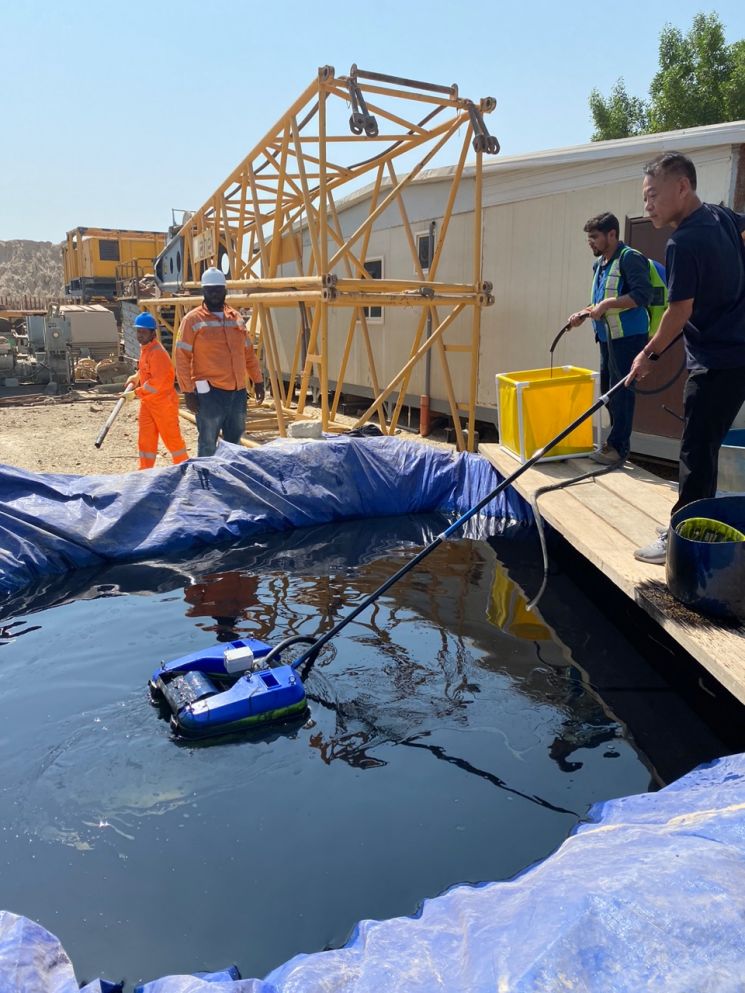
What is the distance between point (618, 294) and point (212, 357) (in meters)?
3.47

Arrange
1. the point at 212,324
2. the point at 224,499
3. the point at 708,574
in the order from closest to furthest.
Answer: the point at 708,574
the point at 224,499
the point at 212,324

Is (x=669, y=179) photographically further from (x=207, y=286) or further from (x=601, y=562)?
(x=207, y=286)

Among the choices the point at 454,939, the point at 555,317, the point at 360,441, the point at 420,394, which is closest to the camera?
the point at 454,939

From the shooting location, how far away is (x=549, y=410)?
5246 mm

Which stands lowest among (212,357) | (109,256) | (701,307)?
(212,357)

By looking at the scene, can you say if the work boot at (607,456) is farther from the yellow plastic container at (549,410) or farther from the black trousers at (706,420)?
the black trousers at (706,420)

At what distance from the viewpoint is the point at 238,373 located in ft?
22.3

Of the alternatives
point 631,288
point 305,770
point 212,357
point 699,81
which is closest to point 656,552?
point 305,770

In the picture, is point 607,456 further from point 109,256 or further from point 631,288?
point 109,256

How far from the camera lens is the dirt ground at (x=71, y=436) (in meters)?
8.38

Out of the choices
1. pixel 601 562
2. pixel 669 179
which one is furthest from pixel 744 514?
pixel 669 179

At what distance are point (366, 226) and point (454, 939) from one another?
27.2 ft

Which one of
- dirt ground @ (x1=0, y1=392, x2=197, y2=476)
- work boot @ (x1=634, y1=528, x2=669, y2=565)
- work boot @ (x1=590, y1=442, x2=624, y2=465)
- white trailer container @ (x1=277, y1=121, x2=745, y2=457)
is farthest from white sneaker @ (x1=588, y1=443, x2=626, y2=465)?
dirt ground @ (x1=0, y1=392, x2=197, y2=476)

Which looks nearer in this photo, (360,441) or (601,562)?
(601,562)
